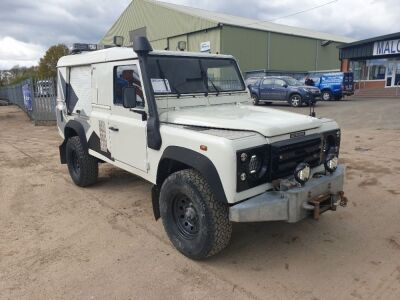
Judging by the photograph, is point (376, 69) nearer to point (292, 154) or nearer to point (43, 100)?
point (43, 100)

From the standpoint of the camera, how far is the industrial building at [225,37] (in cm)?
2891

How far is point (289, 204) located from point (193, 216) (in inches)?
38.4

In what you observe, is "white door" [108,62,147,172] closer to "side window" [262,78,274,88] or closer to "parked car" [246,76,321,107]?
"parked car" [246,76,321,107]

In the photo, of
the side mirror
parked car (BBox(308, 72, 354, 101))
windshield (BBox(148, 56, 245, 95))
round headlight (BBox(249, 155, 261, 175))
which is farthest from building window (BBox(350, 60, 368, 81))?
round headlight (BBox(249, 155, 261, 175))

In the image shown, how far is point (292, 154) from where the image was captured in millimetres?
3451

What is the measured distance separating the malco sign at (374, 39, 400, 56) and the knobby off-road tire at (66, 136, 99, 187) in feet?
85.9

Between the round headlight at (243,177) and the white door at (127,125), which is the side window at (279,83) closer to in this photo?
the white door at (127,125)

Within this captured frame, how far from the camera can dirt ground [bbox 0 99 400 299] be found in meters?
3.12

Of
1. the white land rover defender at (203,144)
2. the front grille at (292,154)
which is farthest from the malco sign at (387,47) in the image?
the front grille at (292,154)

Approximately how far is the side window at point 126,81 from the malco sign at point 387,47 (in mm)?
26394

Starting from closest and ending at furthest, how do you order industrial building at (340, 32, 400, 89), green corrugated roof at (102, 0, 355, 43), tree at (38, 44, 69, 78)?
1. industrial building at (340, 32, 400, 89)
2. green corrugated roof at (102, 0, 355, 43)
3. tree at (38, 44, 69, 78)

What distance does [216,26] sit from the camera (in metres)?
27.9

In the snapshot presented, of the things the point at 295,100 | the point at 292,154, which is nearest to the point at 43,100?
the point at 295,100

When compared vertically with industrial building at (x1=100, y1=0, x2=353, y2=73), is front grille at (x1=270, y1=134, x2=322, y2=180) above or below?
below
